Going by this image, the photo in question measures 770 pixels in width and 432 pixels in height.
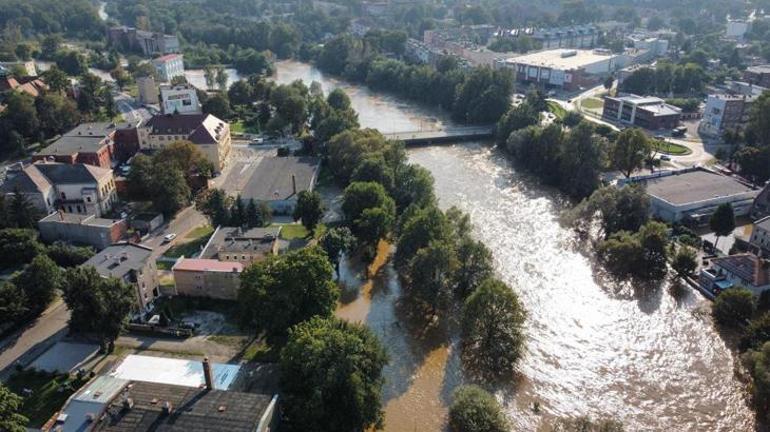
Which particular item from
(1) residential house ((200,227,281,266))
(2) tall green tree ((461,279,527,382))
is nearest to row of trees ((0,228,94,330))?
(1) residential house ((200,227,281,266))

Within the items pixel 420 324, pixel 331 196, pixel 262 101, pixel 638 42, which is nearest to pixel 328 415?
pixel 420 324

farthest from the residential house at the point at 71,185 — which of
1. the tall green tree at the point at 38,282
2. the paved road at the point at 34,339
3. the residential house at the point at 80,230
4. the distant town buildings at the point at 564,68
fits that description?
the distant town buildings at the point at 564,68

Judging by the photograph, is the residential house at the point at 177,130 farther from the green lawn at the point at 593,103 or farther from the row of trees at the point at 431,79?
the green lawn at the point at 593,103

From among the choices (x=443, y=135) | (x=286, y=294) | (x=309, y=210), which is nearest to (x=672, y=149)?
(x=443, y=135)

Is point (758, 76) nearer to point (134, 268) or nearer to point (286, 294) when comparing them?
point (286, 294)

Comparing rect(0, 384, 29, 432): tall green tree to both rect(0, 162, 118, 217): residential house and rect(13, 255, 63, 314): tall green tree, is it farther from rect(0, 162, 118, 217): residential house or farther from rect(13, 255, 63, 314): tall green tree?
rect(0, 162, 118, 217): residential house
